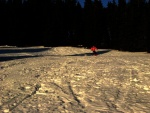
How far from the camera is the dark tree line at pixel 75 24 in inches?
3120

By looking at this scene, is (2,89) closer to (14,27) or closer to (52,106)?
(52,106)


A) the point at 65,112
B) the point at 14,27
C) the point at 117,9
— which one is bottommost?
the point at 65,112

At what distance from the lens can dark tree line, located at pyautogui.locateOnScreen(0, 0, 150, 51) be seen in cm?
7925

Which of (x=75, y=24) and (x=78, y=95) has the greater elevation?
(x=75, y=24)

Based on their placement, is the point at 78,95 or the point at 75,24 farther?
the point at 75,24

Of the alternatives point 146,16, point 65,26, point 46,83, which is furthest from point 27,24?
point 46,83

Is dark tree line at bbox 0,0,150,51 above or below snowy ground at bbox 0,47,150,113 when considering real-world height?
above

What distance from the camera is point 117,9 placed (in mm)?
89375

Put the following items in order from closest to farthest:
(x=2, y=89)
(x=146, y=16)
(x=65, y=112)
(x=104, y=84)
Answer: (x=65, y=112) < (x=2, y=89) < (x=104, y=84) < (x=146, y=16)

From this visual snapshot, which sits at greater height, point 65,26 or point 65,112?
point 65,26

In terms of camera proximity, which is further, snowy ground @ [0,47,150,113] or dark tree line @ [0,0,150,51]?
dark tree line @ [0,0,150,51]

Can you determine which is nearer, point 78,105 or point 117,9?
point 78,105

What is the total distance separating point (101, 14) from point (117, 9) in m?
5.09

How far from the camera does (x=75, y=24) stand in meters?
90.2
